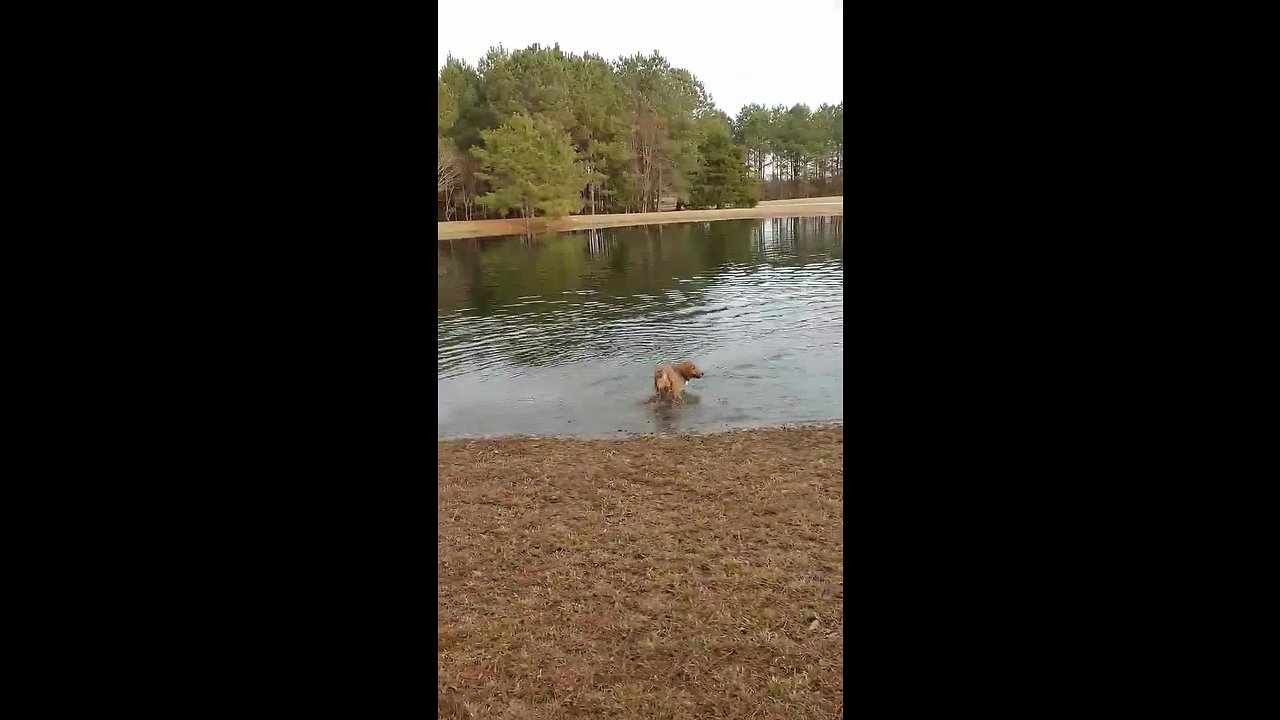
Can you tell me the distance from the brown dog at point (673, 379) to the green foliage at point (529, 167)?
9.36ft

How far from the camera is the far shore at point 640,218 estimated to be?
7.47 m

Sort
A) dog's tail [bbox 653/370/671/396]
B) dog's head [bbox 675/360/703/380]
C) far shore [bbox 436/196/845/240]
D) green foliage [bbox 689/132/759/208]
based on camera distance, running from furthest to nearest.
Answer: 1. green foliage [bbox 689/132/759/208]
2. far shore [bbox 436/196/845/240]
3. dog's head [bbox 675/360/703/380]
4. dog's tail [bbox 653/370/671/396]

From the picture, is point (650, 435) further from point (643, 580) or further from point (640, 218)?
point (640, 218)

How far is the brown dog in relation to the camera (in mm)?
5027

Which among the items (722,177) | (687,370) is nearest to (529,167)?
(722,177)

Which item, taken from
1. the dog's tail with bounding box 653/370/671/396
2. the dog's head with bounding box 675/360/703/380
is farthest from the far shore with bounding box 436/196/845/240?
the dog's tail with bounding box 653/370/671/396

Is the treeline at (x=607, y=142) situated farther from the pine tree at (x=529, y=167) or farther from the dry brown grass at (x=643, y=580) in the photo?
the dry brown grass at (x=643, y=580)

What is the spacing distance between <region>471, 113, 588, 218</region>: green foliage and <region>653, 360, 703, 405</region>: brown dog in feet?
9.36

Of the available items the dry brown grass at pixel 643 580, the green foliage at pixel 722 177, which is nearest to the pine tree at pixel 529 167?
the green foliage at pixel 722 177

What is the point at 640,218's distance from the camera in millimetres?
7859

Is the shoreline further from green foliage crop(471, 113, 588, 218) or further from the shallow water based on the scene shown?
green foliage crop(471, 113, 588, 218)
